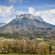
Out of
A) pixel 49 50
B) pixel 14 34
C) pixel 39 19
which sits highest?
pixel 39 19

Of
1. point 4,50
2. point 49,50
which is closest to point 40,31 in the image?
point 49,50

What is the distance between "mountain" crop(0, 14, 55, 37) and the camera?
13.7 m

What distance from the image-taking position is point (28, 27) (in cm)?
1419

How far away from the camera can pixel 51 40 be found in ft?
44.5

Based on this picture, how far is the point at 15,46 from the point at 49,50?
2.14 metres

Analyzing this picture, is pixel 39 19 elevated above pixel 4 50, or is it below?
above

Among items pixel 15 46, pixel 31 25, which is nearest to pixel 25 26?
pixel 31 25

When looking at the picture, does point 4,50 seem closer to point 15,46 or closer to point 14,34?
point 15,46

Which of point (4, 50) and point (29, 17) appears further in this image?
point (29, 17)

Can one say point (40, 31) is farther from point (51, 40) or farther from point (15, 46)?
point (15, 46)

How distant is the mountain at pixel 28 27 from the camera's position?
1373 centimetres

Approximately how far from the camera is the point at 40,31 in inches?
548

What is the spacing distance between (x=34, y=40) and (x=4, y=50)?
6.59ft

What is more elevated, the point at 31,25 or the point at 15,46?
the point at 31,25
